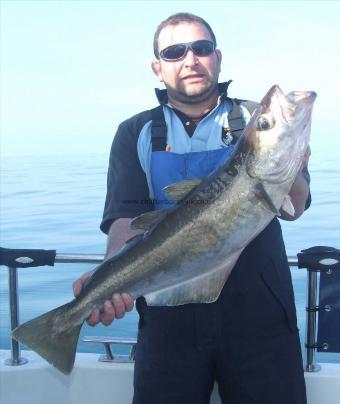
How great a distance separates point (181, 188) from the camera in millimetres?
2803

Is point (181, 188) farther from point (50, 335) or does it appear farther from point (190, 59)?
point (50, 335)

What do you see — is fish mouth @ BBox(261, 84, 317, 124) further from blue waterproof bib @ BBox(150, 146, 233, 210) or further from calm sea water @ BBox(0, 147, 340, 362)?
calm sea water @ BBox(0, 147, 340, 362)

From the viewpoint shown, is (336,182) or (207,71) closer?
(207,71)

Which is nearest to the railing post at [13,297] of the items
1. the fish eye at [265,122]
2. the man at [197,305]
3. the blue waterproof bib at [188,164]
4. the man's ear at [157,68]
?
the man at [197,305]

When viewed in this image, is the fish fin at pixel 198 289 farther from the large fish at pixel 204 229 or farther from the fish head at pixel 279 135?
the fish head at pixel 279 135

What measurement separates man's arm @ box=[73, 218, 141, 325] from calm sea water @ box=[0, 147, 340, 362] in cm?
143

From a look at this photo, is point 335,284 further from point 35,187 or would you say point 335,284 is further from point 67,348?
point 35,187

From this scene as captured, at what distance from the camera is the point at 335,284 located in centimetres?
359

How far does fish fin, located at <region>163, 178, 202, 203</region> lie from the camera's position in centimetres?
279

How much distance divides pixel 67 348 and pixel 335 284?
182 cm

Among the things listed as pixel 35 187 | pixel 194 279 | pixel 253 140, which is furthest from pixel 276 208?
pixel 35 187

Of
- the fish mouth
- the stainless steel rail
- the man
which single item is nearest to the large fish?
the fish mouth

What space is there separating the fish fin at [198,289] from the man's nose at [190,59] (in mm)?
1099

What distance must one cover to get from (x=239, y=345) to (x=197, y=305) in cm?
30
